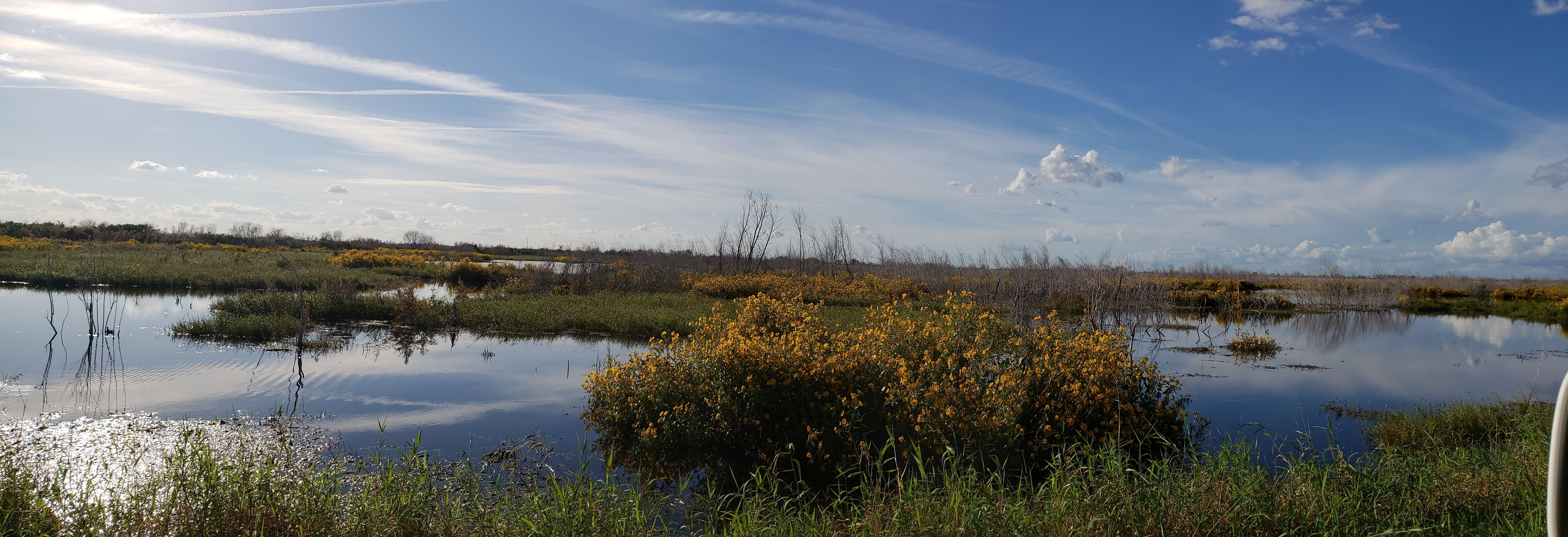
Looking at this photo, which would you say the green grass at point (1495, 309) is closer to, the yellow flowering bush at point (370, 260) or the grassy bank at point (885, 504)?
the grassy bank at point (885, 504)

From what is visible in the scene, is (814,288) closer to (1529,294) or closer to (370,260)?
(370,260)

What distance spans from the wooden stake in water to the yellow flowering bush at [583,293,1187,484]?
4.20 m

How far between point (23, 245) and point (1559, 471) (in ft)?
168

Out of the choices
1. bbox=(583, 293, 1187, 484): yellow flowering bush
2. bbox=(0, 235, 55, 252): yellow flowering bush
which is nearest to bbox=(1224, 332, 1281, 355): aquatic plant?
bbox=(583, 293, 1187, 484): yellow flowering bush

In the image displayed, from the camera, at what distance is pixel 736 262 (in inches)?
1210

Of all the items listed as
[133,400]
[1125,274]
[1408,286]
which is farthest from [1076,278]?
[1408,286]

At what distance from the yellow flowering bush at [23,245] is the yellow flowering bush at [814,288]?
30470 millimetres

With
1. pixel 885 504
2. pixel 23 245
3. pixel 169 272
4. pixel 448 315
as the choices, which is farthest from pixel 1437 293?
pixel 23 245

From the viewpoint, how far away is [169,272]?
24297mm

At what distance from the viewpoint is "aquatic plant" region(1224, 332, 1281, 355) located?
1609cm

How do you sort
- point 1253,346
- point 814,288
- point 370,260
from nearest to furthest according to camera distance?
point 1253,346 < point 814,288 < point 370,260

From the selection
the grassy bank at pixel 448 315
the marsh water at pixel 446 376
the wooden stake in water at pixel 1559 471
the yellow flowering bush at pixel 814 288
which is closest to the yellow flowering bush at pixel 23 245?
the marsh water at pixel 446 376

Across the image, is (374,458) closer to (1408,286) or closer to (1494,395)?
(1494,395)

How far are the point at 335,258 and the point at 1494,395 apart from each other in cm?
4048
